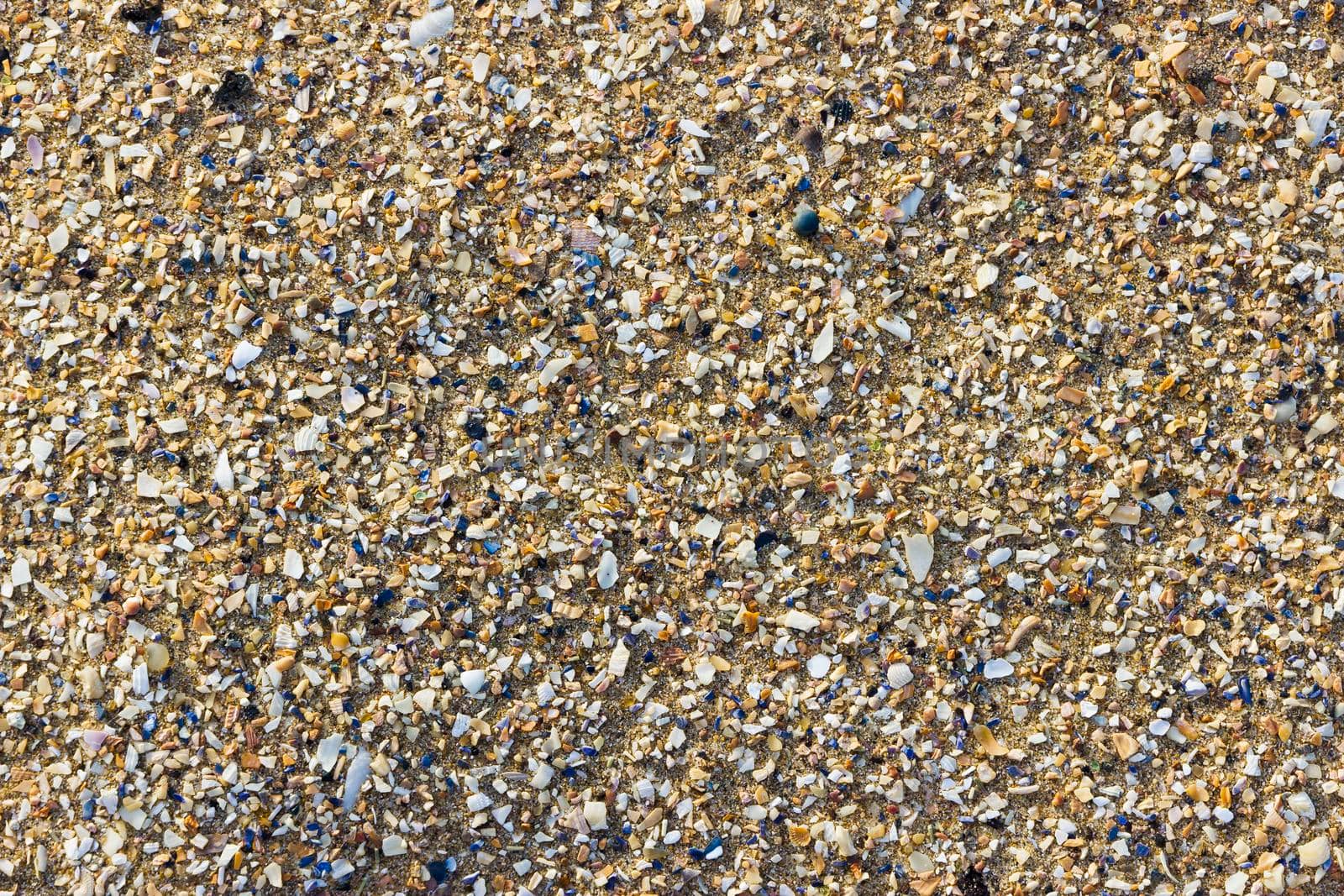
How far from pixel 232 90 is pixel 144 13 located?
31 centimetres

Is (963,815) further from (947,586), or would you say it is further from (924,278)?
(924,278)

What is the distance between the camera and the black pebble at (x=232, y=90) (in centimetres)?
261

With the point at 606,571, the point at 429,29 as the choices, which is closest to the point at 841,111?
the point at 429,29

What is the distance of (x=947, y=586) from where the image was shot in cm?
250

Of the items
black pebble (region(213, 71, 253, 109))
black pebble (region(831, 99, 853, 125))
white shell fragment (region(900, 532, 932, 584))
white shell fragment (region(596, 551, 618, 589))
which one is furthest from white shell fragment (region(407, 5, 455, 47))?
white shell fragment (region(900, 532, 932, 584))

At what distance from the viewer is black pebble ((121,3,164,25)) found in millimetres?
2646

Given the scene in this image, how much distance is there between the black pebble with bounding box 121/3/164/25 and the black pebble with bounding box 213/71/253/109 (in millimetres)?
245

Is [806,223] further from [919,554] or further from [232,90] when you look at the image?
[232,90]

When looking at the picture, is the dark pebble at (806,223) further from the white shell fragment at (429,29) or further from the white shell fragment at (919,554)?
the white shell fragment at (429,29)

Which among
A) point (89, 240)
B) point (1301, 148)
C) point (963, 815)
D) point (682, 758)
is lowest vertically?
point (963, 815)

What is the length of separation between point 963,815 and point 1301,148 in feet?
5.84

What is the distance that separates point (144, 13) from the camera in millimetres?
2648

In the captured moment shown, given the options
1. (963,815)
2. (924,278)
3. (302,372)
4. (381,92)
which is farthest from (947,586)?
(381,92)

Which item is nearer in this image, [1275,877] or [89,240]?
[1275,877]
